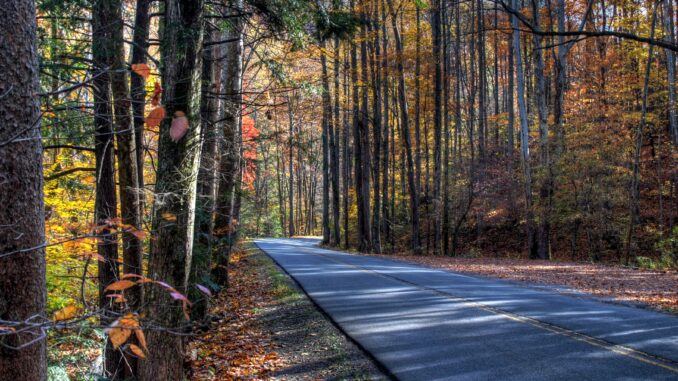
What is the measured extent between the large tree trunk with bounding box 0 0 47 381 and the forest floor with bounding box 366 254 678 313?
9850 mm

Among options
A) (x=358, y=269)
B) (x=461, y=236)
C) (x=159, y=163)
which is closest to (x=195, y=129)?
(x=159, y=163)

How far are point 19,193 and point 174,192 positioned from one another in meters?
2.78

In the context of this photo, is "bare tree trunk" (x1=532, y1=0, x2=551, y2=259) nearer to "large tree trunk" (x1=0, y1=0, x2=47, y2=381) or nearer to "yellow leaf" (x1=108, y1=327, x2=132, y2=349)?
"large tree trunk" (x1=0, y1=0, x2=47, y2=381)

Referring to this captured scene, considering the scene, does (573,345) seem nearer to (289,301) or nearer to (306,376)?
(306,376)

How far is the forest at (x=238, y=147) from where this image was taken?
279 centimetres

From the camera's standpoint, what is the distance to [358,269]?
50.1 ft

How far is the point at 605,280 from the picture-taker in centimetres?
1297

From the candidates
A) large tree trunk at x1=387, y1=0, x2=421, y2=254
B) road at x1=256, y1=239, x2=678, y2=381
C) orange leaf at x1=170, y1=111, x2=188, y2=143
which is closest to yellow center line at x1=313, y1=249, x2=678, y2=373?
road at x1=256, y1=239, x2=678, y2=381

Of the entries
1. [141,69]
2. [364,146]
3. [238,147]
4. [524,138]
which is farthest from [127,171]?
[364,146]

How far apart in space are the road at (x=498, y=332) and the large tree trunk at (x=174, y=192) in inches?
107

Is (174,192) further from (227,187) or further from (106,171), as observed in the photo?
(227,187)

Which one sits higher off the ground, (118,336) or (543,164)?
(543,164)

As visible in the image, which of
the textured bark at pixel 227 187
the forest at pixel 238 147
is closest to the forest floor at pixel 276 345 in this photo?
the forest at pixel 238 147

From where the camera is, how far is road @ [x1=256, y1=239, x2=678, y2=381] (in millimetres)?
5641
